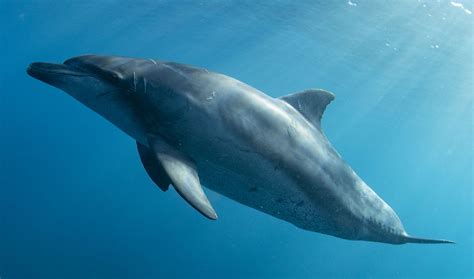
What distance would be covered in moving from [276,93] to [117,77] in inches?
1979

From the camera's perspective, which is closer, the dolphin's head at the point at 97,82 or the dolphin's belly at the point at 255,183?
the dolphin's head at the point at 97,82

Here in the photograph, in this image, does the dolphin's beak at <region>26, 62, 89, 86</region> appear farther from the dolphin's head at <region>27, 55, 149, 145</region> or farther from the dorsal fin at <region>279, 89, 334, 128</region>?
the dorsal fin at <region>279, 89, 334, 128</region>

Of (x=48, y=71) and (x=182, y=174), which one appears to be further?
(x=48, y=71)

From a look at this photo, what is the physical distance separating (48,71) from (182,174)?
199 centimetres

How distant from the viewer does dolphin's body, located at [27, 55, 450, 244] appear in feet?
16.3

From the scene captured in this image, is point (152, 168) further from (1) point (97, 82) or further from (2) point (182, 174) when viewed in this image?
(1) point (97, 82)

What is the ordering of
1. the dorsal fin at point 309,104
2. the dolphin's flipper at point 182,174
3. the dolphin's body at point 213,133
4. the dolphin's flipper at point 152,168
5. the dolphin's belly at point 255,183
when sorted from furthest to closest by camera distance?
the dorsal fin at point 309,104 < the dolphin's belly at point 255,183 < the dolphin's flipper at point 152,168 < the dolphin's body at point 213,133 < the dolphin's flipper at point 182,174

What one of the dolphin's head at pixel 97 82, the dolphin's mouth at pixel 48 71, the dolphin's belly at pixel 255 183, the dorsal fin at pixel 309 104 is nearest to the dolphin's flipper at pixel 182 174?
the dolphin's belly at pixel 255 183

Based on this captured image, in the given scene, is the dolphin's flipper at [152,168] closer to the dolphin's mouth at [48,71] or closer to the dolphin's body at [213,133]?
the dolphin's body at [213,133]

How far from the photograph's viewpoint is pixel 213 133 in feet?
16.5

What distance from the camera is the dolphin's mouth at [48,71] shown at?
4.80 metres

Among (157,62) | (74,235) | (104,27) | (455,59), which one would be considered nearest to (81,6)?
(104,27)

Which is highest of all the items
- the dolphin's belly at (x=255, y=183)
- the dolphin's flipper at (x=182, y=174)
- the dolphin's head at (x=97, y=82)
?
the dolphin's head at (x=97, y=82)

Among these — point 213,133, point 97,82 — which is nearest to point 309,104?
point 213,133
